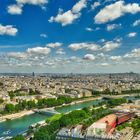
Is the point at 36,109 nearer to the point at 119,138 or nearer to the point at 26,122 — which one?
the point at 26,122

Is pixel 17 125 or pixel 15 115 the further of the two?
pixel 15 115

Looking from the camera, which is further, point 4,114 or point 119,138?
point 4,114

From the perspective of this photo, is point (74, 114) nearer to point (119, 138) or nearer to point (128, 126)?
point (128, 126)

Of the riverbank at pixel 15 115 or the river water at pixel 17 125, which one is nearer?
the river water at pixel 17 125

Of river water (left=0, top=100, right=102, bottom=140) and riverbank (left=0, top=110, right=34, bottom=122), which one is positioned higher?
riverbank (left=0, top=110, right=34, bottom=122)

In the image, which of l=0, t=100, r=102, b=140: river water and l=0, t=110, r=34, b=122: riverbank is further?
l=0, t=110, r=34, b=122: riverbank

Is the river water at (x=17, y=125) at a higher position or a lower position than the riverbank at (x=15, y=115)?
lower

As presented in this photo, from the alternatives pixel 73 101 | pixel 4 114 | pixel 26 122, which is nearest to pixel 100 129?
pixel 26 122

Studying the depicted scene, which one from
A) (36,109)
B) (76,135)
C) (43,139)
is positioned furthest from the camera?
(36,109)

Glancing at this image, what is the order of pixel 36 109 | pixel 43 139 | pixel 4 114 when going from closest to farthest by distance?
1. pixel 43 139
2. pixel 4 114
3. pixel 36 109

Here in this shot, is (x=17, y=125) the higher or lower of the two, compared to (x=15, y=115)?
lower
